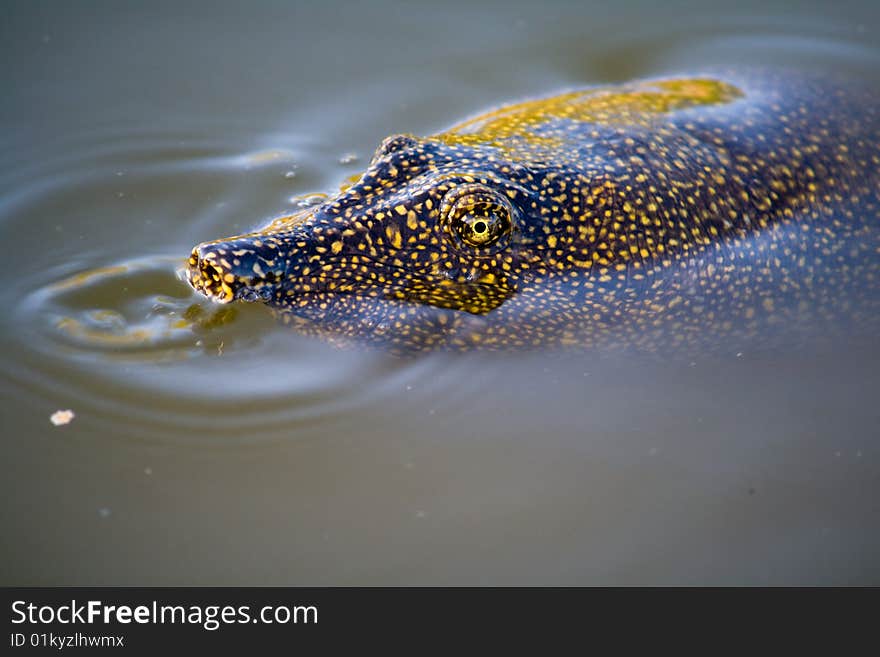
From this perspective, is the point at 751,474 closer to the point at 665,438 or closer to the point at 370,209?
the point at 665,438

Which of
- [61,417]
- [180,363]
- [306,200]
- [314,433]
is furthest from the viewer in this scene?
[306,200]

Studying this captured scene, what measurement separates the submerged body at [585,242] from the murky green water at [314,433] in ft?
1.08

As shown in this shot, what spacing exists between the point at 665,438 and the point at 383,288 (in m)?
2.14

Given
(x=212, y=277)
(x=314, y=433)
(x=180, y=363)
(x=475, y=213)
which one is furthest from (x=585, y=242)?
(x=180, y=363)

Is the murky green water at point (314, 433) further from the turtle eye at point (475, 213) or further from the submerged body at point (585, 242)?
the turtle eye at point (475, 213)

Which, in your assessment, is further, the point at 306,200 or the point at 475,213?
the point at 306,200

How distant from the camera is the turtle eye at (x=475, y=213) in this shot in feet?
16.4

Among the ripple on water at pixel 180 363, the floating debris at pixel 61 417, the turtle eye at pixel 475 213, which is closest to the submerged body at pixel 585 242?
the turtle eye at pixel 475 213

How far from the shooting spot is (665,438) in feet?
18.1

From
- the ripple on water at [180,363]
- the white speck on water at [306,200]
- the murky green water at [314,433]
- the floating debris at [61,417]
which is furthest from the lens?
the white speck on water at [306,200]

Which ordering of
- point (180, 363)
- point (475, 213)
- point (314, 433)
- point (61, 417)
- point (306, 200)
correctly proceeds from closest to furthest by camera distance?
point (475, 213) < point (61, 417) < point (314, 433) < point (180, 363) < point (306, 200)

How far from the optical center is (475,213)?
5.01 m

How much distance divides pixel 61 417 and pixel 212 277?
132cm

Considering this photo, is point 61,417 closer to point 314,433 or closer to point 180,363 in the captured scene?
point 180,363
